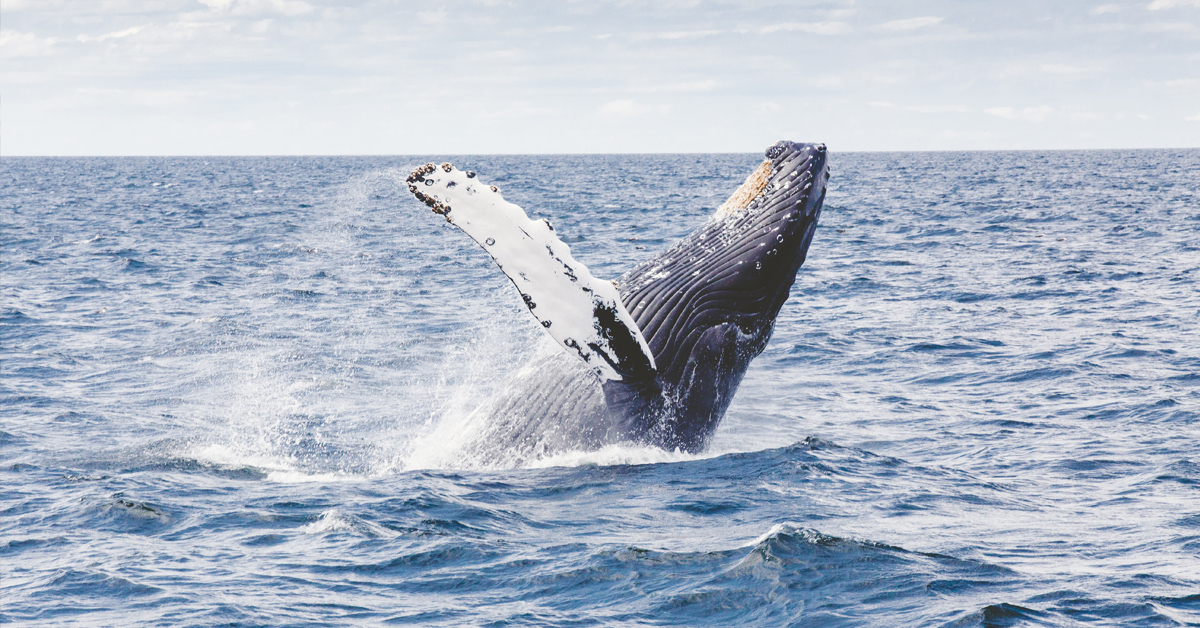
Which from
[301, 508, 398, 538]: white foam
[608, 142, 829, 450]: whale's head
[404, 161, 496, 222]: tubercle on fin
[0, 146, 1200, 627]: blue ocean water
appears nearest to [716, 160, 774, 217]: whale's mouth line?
[608, 142, 829, 450]: whale's head

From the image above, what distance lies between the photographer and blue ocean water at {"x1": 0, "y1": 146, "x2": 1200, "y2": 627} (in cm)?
662

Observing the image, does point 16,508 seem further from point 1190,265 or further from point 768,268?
point 1190,265

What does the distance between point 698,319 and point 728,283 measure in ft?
1.13

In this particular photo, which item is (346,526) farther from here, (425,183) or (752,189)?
(752,189)

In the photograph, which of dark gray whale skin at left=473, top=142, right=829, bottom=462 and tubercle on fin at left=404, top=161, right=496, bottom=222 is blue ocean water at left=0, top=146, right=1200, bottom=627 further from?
tubercle on fin at left=404, top=161, right=496, bottom=222

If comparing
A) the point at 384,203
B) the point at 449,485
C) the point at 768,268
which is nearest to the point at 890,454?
the point at 768,268

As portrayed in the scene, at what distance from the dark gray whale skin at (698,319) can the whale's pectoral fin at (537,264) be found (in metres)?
0.79

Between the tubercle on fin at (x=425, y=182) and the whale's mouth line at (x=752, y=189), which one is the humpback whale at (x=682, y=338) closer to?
the whale's mouth line at (x=752, y=189)

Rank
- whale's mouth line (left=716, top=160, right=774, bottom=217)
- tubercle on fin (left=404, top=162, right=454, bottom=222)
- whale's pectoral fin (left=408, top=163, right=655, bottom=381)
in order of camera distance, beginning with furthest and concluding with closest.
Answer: whale's mouth line (left=716, top=160, right=774, bottom=217) < whale's pectoral fin (left=408, top=163, right=655, bottom=381) < tubercle on fin (left=404, top=162, right=454, bottom=222)

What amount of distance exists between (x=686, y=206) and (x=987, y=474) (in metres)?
43.4

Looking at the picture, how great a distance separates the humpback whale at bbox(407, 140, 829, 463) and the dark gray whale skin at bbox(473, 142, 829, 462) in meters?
0.01

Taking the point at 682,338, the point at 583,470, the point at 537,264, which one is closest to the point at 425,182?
the point at 537,264

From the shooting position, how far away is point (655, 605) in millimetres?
6414

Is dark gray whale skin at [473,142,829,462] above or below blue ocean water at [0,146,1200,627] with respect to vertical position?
above
